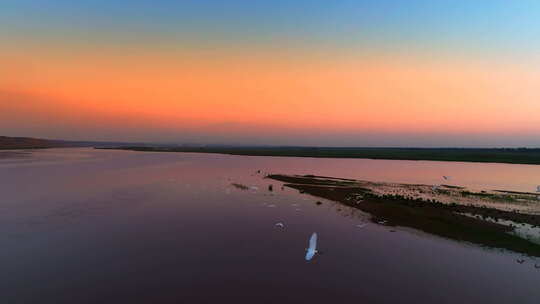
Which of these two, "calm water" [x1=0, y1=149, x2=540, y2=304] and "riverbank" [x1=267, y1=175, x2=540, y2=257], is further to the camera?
"riverbank" [x1=267, y1=175, x2=540, y2=257]

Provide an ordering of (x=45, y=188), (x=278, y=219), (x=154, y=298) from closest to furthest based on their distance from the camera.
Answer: (x=154, y=298), (x=278, y=219), (x=45, y=188)

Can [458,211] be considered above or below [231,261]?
above

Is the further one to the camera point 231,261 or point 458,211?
point 458,211

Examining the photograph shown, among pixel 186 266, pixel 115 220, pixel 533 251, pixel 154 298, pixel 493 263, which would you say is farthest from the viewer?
pixel 115 220

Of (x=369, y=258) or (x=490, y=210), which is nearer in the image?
(x=369, y=258)

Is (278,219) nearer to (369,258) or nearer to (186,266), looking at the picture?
(369,258)

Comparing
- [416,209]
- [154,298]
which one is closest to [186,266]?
[154,298]

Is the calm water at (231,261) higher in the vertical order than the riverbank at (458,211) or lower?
lower

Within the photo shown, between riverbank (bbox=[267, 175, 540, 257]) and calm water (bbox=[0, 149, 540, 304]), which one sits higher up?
riverbank (bbox=[267, 175, 540, 257])
